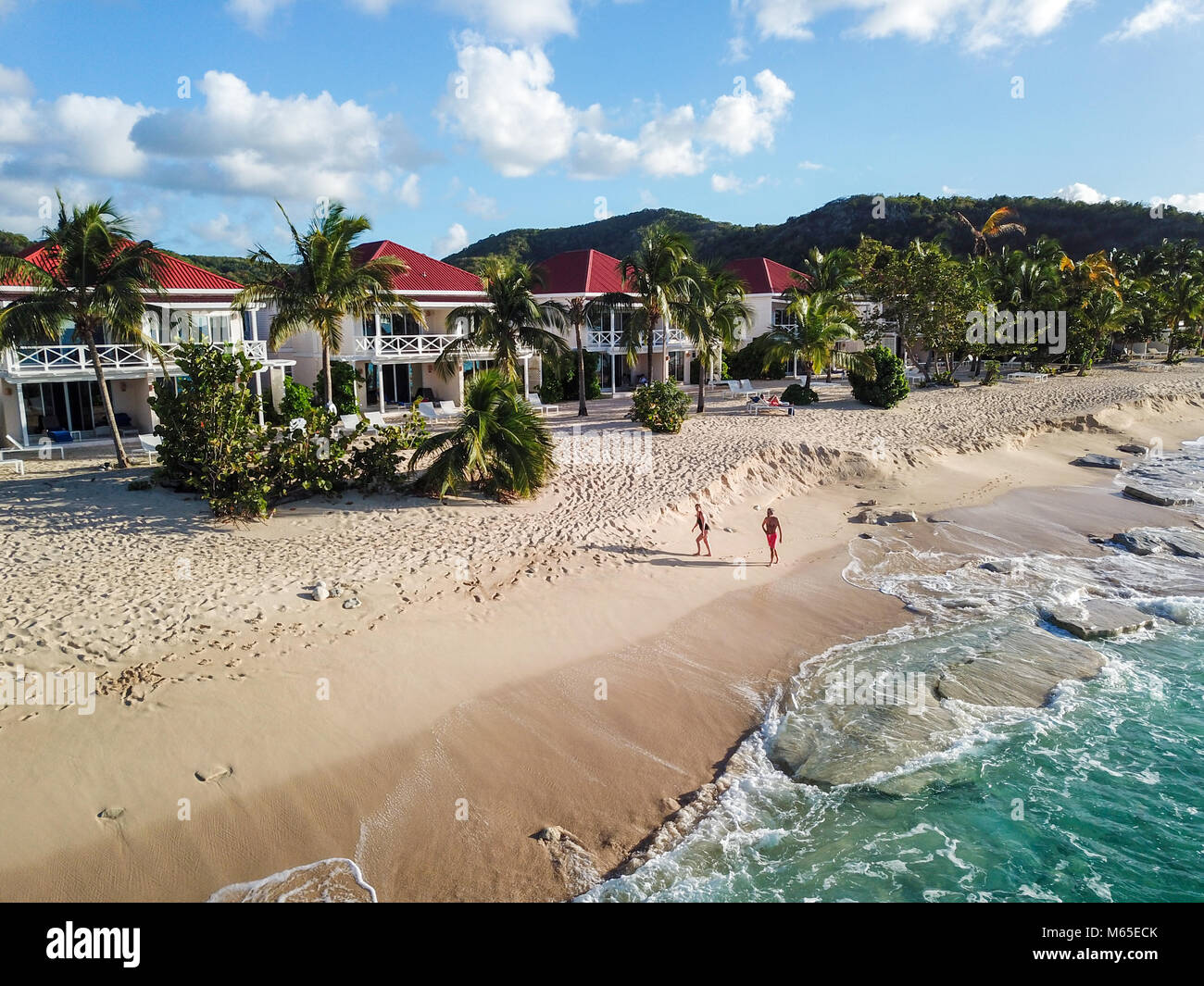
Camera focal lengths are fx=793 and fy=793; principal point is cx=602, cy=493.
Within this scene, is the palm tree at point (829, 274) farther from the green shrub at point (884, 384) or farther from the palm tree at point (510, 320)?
the palm tree at point (510, 320)

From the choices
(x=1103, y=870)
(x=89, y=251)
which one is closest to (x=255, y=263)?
(x=89, y=251)

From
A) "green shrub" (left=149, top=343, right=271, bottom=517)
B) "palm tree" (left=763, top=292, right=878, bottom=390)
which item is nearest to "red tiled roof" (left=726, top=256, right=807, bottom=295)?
"palm tree" (left=763, top=292, right=878, bottom=390)

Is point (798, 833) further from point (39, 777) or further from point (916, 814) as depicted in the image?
point (39, 777)

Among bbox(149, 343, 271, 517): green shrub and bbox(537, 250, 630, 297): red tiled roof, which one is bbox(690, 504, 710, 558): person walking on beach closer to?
bbox(149, 343, 271, 517): green shrub

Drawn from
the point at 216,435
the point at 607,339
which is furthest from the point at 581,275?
the point at 216,435

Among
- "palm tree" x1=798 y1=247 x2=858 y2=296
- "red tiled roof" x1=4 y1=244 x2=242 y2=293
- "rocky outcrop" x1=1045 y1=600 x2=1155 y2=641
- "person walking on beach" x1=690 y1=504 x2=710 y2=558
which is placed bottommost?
"rocky outcrop" x1=1045 y1=600 x2=1155 y2=641

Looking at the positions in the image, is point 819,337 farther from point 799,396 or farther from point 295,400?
point 295,400
